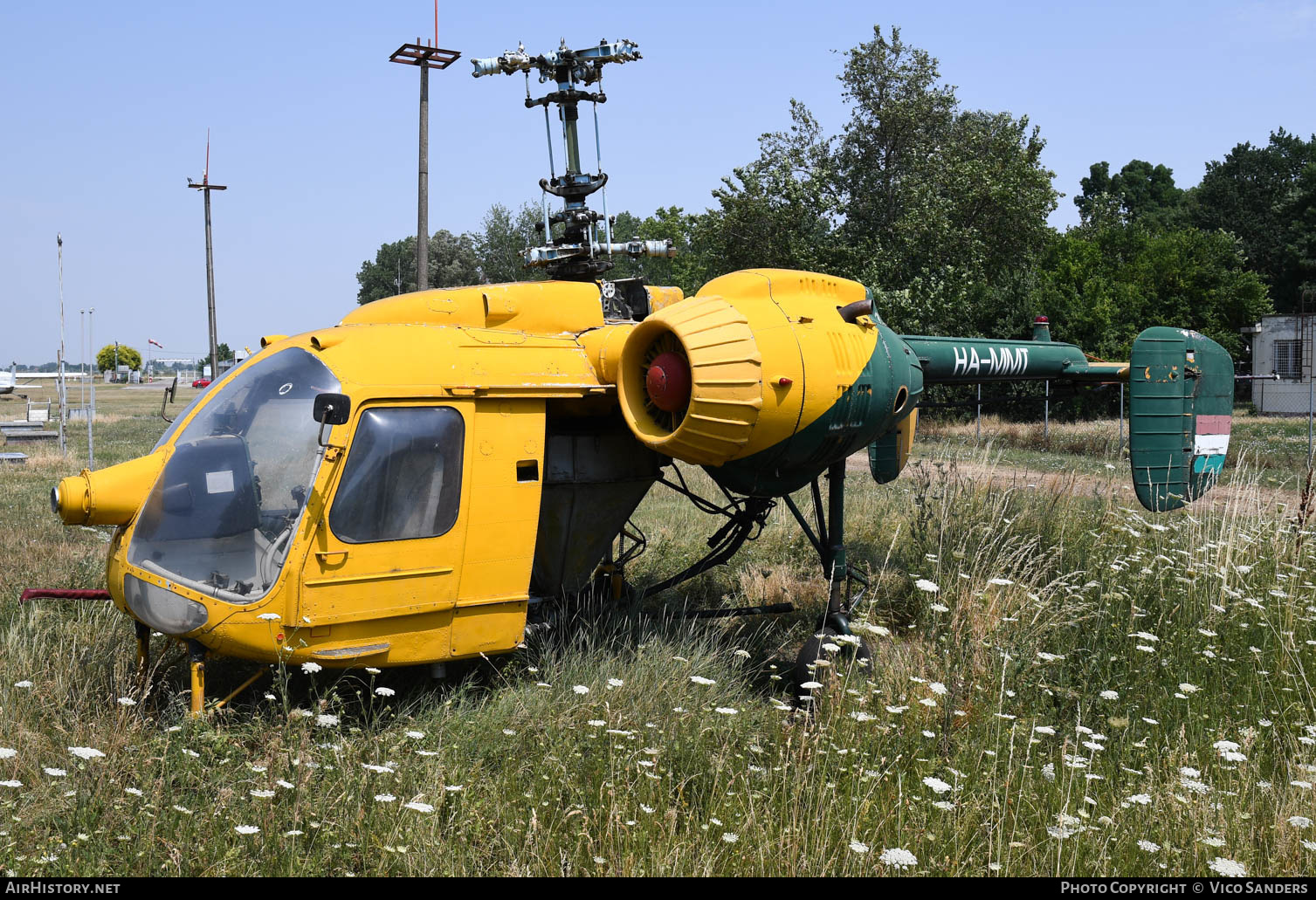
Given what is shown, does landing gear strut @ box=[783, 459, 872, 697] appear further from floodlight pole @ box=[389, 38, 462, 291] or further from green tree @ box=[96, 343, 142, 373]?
green tree @ box=[96, 343, 142, 373]

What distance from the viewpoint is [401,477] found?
4.97 m

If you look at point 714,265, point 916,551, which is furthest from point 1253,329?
point 916,551

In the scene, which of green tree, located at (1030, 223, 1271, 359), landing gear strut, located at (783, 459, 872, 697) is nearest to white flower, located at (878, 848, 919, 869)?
landing gear strut, located at (783, 459, 872, 697)

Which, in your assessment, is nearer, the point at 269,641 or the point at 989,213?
the point at 269,641

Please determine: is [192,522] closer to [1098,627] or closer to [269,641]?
[269,641]

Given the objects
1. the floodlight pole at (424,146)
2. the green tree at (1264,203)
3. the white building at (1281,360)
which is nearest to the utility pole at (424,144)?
the floodlight pole at (424,146)

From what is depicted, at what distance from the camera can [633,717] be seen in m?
4.95

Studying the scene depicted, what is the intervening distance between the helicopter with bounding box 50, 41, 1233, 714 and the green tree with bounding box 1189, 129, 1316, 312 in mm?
53167

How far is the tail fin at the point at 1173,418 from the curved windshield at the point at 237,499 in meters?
6.25

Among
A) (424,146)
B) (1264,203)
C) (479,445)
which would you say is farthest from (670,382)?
(1264,203)

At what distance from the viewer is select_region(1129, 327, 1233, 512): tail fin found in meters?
7.86

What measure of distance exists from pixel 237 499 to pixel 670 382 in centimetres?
226
